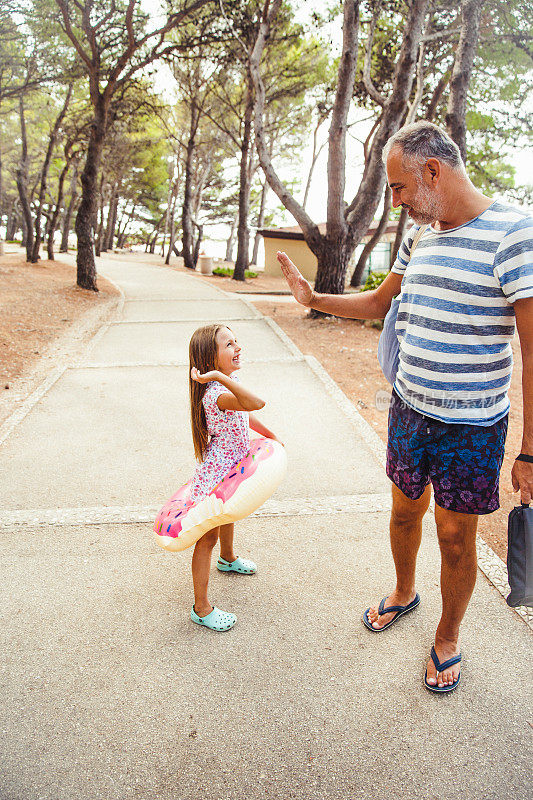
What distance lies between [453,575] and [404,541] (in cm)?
31

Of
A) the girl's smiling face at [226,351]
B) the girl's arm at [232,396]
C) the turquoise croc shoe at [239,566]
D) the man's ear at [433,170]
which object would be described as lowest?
the turquoise croc shoe at [239,566]

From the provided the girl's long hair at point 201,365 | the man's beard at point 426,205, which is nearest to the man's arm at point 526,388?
the man's beard at point 426,205

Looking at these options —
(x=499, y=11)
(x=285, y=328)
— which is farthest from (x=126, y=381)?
(x=499, y=11)

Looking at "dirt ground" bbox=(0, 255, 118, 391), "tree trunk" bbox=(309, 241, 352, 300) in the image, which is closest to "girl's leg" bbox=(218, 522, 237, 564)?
"dirt ground" bbox=(0, 255, 118, 391)

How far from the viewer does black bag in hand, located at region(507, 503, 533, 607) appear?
6.56 feet

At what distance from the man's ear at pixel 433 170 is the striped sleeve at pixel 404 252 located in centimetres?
33

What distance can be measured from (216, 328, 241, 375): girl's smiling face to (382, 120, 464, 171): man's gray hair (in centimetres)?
101

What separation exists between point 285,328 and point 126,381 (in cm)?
432

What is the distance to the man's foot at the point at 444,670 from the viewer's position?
2.30 metres

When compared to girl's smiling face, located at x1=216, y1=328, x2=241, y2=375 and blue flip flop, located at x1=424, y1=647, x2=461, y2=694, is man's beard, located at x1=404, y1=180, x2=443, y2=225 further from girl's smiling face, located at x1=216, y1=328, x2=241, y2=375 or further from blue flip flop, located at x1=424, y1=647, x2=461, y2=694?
blue flip flop, located at x1=424, y1=647, x2=461, y2=694

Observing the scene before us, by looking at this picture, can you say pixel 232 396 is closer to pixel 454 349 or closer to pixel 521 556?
pixel 454 349

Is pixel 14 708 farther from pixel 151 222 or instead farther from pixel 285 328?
pixel 151 222

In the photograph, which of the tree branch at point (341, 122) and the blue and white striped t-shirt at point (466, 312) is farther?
the tree branch at point (341, 122)

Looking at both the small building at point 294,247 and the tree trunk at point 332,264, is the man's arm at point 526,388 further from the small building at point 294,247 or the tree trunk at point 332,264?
the small building at point 294,247
